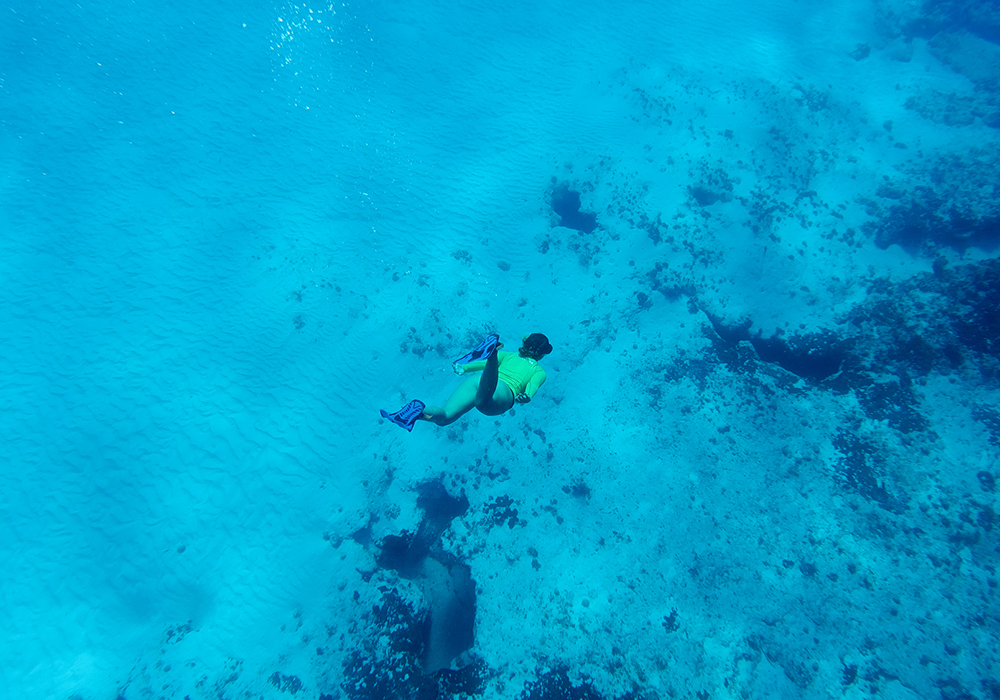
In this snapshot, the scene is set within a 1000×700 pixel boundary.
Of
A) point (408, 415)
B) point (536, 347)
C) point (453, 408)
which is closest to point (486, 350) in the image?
point (453, 408)

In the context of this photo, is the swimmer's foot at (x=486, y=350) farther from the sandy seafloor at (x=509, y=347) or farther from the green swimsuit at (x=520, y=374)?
the sandy seafloor at (x=509, y=347)

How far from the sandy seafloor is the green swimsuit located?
223 inches

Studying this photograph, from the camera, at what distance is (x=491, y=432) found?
11.6 m

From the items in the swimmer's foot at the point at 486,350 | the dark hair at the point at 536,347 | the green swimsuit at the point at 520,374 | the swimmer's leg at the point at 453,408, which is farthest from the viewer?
the dark hair at the point at 536,347

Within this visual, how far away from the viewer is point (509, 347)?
13008 millimetres

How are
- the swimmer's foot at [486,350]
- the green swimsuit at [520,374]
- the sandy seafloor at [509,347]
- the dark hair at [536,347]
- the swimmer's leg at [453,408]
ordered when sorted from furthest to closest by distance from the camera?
the sandy seafloor at [509,347], the dark hair at [536,347], the green swimsuit at [520,374], the swimmer's leg at [453,408], the swimmer's foot at [486,350]

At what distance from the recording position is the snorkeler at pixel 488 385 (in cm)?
503

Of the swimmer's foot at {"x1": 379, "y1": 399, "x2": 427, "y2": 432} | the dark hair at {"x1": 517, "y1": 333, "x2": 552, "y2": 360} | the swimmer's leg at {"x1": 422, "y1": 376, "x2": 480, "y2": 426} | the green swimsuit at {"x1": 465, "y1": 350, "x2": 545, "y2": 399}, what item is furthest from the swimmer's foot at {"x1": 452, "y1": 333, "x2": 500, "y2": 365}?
the dark hair at {"x1": 517, "y1": 333, "x2": 552, "y2": 360}

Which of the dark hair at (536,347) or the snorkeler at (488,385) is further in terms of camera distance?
the dark hair at (536,347)

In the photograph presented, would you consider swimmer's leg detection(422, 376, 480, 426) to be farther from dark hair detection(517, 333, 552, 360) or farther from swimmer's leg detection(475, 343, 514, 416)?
dark hair detection(517, 333, 552, 360)

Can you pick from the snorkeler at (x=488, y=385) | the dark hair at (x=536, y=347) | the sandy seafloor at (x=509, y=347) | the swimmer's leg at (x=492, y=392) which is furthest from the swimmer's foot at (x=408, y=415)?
the sandy seafloor at (x=509, y=347)

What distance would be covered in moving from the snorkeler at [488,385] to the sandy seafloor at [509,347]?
5691mm

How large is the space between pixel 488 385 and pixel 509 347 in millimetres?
8002

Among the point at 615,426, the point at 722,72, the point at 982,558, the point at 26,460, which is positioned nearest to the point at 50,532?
the point at 26,460
